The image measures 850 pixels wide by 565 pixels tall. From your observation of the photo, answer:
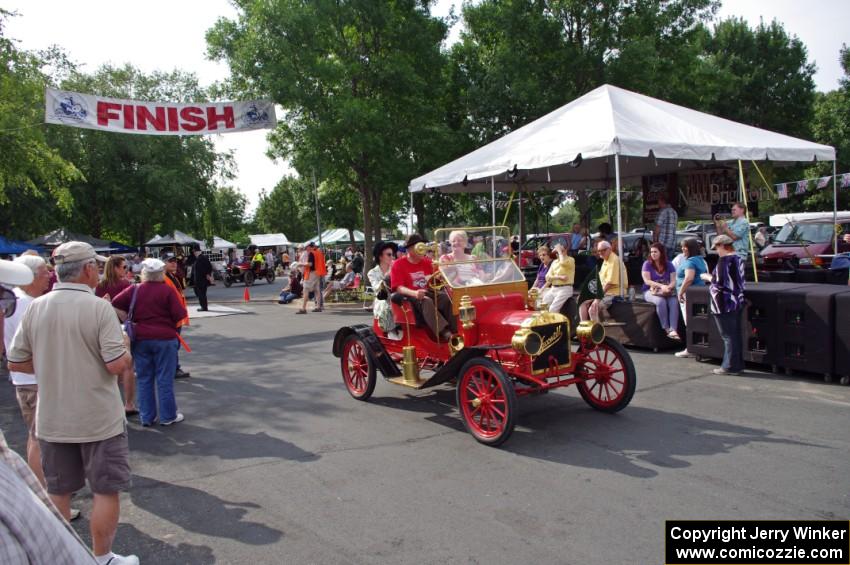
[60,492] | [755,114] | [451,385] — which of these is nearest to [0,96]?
[451,385]

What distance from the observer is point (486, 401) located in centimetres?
540

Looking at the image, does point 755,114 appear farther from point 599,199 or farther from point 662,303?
point 662,303

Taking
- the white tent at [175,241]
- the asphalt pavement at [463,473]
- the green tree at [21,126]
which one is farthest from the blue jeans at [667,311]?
the white tent at [175,241]

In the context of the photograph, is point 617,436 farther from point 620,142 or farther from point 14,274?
point 620,142

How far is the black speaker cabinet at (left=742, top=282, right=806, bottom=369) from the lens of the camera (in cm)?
763

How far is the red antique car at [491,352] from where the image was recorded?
5.42 metres

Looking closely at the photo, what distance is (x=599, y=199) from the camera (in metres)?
27.8

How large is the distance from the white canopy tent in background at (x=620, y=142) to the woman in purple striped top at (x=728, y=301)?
1.95 m

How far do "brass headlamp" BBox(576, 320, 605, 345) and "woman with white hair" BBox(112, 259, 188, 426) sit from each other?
4069 millimetres

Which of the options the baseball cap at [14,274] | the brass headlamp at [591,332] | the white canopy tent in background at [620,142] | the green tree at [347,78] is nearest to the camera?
the baseball cap at [14,274]

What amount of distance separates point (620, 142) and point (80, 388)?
336 inches

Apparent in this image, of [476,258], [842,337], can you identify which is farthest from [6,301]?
[842,337]

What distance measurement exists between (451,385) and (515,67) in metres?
14.8

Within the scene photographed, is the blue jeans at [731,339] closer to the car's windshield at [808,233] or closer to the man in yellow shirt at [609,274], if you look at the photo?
the man in yellow shirt at [609,274]
